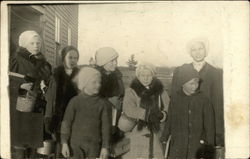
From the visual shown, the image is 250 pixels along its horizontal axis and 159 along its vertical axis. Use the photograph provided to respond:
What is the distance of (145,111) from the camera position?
10.3 ft

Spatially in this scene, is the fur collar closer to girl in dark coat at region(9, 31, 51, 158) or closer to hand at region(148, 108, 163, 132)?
hand at region(148, 108, 163, 132)

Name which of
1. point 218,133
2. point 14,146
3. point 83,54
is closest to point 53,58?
point 83,54

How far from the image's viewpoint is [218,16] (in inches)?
121

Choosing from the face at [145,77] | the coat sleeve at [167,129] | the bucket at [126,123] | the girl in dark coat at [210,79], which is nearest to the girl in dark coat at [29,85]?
the bucket at [126,123]

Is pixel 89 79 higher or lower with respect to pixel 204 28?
lower

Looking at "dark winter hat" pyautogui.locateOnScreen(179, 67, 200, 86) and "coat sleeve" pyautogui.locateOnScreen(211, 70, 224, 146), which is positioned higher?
"dark winter hat" pyautogui.locateOnScreen(179, 67, 200, 86)

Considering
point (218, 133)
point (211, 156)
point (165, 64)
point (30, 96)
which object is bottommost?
point (211, 156)

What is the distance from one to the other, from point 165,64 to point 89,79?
2.13 feet

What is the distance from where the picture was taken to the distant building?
3.15 meters

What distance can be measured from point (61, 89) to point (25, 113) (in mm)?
377

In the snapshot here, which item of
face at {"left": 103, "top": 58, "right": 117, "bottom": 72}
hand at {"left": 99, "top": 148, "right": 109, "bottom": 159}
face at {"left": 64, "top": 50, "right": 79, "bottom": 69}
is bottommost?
hand at {"left": 99, "top": 148, "right": 109, "bottom": 159}

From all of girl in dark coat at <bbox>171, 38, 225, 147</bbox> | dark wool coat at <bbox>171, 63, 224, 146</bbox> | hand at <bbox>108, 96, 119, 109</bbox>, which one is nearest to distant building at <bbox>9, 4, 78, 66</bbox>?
hand at <bbox>108, 96, 119, 109</bbox>

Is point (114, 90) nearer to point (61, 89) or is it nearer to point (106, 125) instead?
point (106, 125)

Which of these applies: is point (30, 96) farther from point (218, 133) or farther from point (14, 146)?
point (218, 133)
